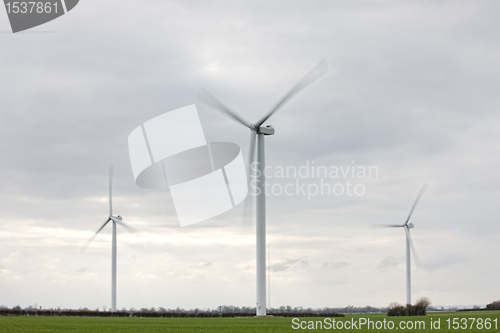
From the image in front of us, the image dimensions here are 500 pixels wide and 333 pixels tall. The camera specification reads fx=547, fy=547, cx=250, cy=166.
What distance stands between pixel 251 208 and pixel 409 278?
41.3 m

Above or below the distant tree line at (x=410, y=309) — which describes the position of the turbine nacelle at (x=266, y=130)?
above

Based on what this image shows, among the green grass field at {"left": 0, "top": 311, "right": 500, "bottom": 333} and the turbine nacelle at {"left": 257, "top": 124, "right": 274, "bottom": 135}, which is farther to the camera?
the turbine nacelle at {"left": 257, "top": 124, "right": 274, "bottom": 135}

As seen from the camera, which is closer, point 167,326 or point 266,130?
point 167,326

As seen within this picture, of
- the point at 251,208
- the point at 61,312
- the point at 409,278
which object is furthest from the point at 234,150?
the point at 409,278

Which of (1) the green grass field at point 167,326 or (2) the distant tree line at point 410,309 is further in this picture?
(2) the distant tree line at point 410,309

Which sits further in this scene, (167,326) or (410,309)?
(410,309)

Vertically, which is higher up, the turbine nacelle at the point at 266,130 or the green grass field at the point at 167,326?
the turbine nacelle at the point at 266,130

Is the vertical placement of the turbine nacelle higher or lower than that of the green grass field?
higher

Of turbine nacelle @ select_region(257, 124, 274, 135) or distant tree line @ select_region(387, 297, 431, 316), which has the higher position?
turbine nacelle @ select_region(257, 124, 274, 135)

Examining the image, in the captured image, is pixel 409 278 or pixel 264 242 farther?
pixel 409 278

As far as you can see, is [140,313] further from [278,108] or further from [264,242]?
[278,108]

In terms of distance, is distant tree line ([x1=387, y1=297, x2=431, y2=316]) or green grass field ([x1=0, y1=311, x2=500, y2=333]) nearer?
green grass field ([x1=0, y1=311, x2=500, y2=333])

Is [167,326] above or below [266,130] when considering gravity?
below

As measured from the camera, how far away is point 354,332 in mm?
27719
